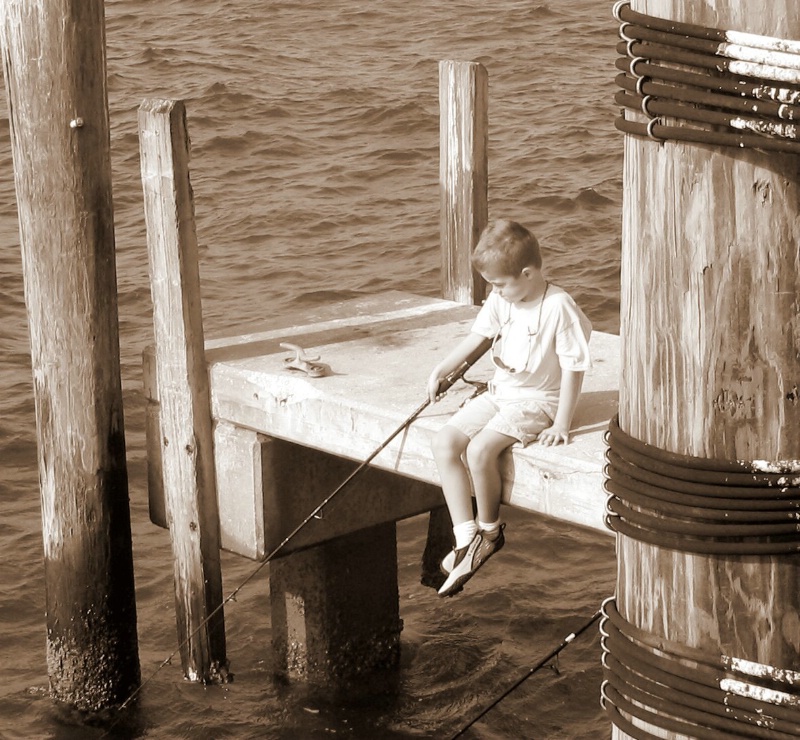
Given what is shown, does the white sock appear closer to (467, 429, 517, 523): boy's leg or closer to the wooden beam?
(467, 429, 517, 523): boy's leg

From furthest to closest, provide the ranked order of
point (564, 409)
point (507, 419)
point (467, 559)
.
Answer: point (467, 559)
point (507, 419)
point (564, 409)

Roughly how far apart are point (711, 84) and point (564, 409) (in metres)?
2.84

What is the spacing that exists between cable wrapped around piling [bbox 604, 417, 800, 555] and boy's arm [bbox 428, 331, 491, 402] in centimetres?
283

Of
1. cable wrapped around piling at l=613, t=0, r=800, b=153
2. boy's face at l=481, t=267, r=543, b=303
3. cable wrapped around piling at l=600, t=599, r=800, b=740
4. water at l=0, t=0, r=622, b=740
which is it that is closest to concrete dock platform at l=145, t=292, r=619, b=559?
boy's face at l=481, t=267, r=543, b=303

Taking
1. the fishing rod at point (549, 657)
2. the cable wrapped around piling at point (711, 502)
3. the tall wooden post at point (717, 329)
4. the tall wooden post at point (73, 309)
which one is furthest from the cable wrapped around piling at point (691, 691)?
the tall wooden post at point (73, 309)

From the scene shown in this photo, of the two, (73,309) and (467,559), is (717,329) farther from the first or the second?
(73,309)

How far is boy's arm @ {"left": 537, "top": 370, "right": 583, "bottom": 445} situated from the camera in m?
4.96

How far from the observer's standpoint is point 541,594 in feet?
27.7

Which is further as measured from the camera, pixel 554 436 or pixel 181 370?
pixel 181 370

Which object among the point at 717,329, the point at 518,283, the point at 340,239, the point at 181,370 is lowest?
the point at 340,239

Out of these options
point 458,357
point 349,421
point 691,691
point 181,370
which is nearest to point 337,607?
point 181,370

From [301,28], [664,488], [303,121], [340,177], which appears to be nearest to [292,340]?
[664,488]

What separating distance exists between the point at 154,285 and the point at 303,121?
10.3m

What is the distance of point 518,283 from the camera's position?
16.3 feet
